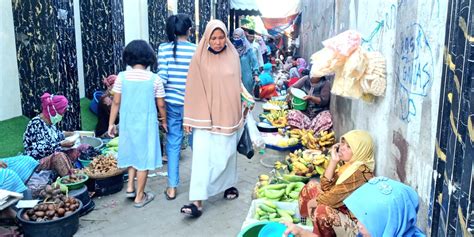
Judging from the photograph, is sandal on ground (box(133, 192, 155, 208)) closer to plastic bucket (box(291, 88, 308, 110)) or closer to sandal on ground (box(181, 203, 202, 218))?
sandal on ground (box(181, 203, 202, 218))

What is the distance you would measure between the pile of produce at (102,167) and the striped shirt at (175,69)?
3.35 ft

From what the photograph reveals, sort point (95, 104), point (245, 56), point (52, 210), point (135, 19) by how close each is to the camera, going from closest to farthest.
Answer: point (52, 210), point (95, 104), point (135, 19), point (245, 56)

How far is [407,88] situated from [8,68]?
4968 millimetres

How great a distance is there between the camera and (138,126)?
4.09 m

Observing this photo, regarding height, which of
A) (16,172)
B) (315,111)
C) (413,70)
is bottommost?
(16,172)

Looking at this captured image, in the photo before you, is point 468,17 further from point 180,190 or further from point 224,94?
point 180,190

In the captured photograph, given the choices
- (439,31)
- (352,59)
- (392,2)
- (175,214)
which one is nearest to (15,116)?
(175,214)

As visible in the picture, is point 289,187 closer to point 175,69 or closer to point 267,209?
point 267,209

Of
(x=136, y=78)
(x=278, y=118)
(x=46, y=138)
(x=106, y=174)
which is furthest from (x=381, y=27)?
(x=278, y=118)

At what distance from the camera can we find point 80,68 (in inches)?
278

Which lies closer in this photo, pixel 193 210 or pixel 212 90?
pixel 212 90

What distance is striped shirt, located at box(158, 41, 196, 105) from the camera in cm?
423

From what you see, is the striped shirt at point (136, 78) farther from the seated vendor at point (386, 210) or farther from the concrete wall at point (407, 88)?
the seated vendor at point (386, 210)

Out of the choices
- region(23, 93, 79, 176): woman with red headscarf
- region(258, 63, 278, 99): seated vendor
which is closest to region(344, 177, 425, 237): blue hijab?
region(23, 93, 79, 176): woman with red headscarf
